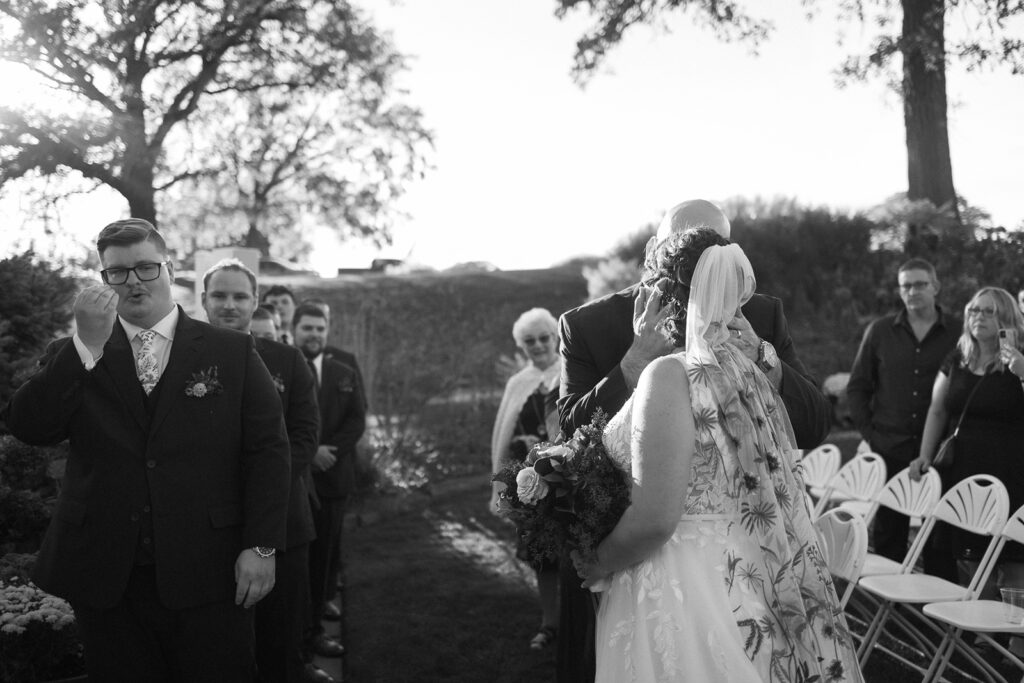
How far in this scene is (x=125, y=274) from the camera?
3.35 m

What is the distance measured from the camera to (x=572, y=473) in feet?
9.64

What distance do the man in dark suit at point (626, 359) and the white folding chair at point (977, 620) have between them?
53.9 inches

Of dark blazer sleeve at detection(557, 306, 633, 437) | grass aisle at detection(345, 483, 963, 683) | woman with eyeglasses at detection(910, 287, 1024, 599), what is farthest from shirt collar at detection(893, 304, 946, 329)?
dark blazer sleeve at detection(557, 306, 633, 437)

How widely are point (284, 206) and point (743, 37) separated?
36.0 feet

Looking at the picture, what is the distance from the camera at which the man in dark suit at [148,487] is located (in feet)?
10.6

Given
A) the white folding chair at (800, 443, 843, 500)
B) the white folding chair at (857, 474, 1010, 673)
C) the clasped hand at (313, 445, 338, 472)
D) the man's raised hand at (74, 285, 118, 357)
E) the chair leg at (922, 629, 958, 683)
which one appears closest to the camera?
the man's raised hand at (74, 285, 118, 357)

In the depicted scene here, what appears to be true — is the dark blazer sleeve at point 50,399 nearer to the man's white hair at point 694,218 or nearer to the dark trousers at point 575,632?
the dark trousers at point 575,632

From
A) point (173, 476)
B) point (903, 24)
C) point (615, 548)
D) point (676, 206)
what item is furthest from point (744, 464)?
point (903, 24)

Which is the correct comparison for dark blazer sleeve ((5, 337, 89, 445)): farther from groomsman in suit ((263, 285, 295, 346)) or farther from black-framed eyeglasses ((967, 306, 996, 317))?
black-framed eyeglasses ((967, 306, 996, 317))

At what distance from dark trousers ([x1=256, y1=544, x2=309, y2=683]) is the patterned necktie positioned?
1582mm

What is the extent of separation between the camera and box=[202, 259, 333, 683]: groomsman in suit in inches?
185

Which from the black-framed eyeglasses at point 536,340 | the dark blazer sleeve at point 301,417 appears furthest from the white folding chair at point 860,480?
the dark blazer sleeve at point 301,417

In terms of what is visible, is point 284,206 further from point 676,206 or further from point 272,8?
point 676,206

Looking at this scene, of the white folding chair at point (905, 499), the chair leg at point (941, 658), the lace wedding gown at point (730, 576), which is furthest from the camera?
the white folding chair at point (905, 499)
